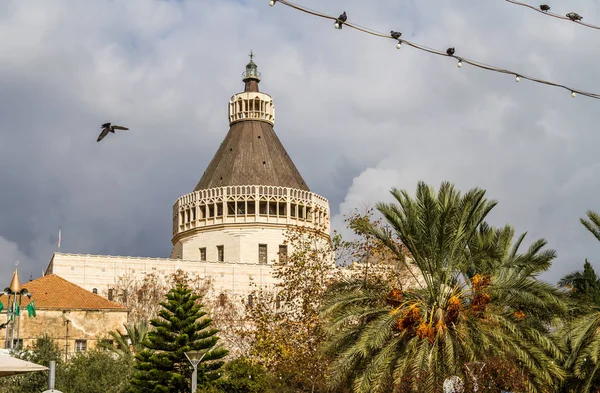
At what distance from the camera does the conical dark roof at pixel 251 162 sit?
7338 centimetres

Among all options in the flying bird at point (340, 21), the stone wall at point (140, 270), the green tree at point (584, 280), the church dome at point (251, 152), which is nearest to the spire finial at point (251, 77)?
the church dome at point (251, 152)

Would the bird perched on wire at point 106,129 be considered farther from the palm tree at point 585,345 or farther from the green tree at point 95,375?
the palm tree at point 585,345

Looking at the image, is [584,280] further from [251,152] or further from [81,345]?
[251,152]

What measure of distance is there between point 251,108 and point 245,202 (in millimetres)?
10979

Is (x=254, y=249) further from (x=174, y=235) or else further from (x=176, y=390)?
(x=176, y=390)

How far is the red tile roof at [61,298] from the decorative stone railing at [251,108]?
97.6 feet

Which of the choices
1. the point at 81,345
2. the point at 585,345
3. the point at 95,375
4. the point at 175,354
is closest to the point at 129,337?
the point at 81,345

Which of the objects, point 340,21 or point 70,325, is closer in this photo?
point 340,21

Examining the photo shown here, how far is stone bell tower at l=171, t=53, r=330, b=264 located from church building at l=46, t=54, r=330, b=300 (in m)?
0.07

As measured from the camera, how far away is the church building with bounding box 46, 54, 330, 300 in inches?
2436

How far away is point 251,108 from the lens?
7869 cm

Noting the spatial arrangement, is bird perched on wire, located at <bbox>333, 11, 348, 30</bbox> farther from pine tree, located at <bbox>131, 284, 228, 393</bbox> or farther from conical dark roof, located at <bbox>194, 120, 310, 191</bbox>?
conical dark roof, located at <bbox>194, 120, 310, 191</bbox>

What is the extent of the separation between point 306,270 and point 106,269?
2816 centimetres

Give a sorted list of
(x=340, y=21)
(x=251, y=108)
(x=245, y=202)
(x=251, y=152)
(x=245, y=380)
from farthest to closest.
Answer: (x=251, y=108), (x=251, y=152), (x=245, y=202), (x=245, y=380), (x=340, y=21)
